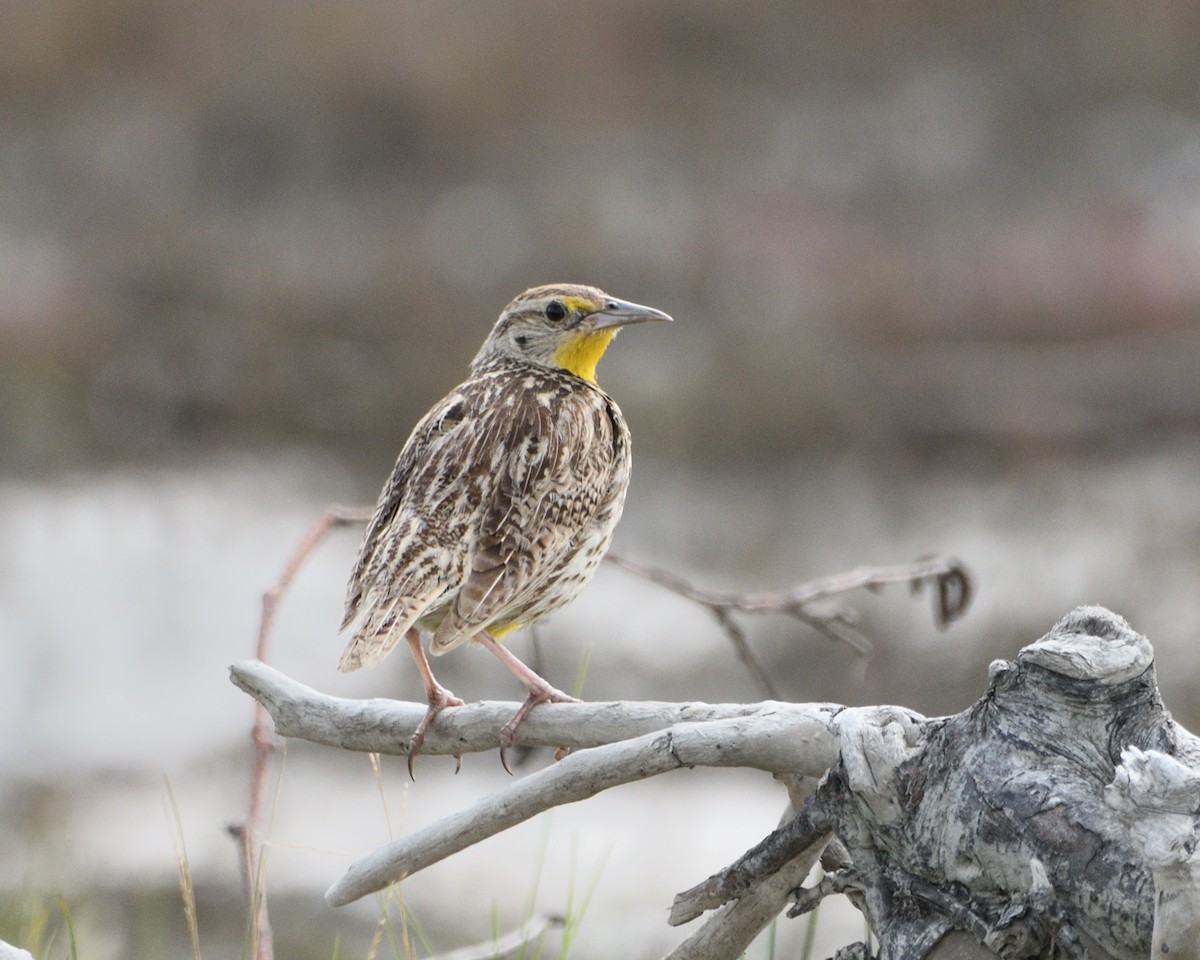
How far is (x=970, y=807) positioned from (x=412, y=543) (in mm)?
1560

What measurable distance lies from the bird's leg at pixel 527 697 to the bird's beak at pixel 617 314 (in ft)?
2.79

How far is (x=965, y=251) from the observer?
1559 cm

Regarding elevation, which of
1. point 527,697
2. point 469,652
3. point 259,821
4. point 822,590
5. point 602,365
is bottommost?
point 469,652

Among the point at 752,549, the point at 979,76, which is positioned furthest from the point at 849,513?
the point at 979,76

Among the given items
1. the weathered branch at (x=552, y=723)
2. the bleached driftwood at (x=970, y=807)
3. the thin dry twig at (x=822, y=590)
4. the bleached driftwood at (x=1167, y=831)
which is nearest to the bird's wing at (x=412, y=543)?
the thin dry twig at (x=822, y=590)

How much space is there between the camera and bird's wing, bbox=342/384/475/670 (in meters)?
3.07

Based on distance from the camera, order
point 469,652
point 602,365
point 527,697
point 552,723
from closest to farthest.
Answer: point 552,723, point 527,697, point 469,652, point 602,365

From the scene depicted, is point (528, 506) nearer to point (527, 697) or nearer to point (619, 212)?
point (527, 697)

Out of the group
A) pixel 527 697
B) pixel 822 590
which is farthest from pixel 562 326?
A: pixel 527 697

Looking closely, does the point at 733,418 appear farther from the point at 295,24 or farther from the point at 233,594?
the point at 295,24

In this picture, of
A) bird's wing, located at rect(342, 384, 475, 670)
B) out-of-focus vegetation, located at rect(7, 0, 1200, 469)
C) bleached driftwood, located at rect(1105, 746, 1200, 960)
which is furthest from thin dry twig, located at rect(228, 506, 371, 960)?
out-of-focus vegetation, located at rect(7, 0, 1200, 469)

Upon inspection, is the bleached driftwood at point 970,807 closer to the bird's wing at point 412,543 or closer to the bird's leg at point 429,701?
the bird's leg at point 429,701

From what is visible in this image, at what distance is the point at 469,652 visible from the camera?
1014 cm

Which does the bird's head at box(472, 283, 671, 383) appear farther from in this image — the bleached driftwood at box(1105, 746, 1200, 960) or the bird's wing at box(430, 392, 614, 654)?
the bleached driftwood at box(1105, 746, 1200, 960)
